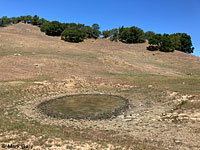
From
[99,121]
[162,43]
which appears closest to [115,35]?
[162,43]

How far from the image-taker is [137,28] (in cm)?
9388

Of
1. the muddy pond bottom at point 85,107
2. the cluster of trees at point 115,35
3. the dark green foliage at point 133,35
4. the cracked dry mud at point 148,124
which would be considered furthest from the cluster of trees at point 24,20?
the cracked dry mud at point 148,124

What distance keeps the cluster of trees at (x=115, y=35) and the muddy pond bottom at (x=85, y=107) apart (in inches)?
2291

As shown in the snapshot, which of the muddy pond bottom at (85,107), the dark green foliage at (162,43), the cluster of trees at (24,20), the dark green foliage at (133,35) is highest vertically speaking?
the cluster of trees at (24,20)

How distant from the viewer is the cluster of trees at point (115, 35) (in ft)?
250

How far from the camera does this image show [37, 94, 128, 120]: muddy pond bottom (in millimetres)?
15258

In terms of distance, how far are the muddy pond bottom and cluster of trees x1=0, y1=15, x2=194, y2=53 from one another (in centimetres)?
5818

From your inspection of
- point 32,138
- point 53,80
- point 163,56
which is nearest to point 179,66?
point 163,56

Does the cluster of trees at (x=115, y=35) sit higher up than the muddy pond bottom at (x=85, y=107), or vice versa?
the cluster of trees at (x=115, y=35)

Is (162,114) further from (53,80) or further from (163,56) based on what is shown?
(163,56)

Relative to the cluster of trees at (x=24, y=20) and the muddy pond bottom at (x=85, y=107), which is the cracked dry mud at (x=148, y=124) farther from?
the cluster of trees at (x=24, y=20)

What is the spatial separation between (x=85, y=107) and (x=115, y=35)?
3298 inches

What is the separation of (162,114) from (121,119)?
387 cm

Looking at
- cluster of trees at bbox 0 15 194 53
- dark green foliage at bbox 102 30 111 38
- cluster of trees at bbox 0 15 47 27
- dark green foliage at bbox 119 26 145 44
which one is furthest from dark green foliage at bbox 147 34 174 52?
cluster of trees at bbox 0 15 47 27
